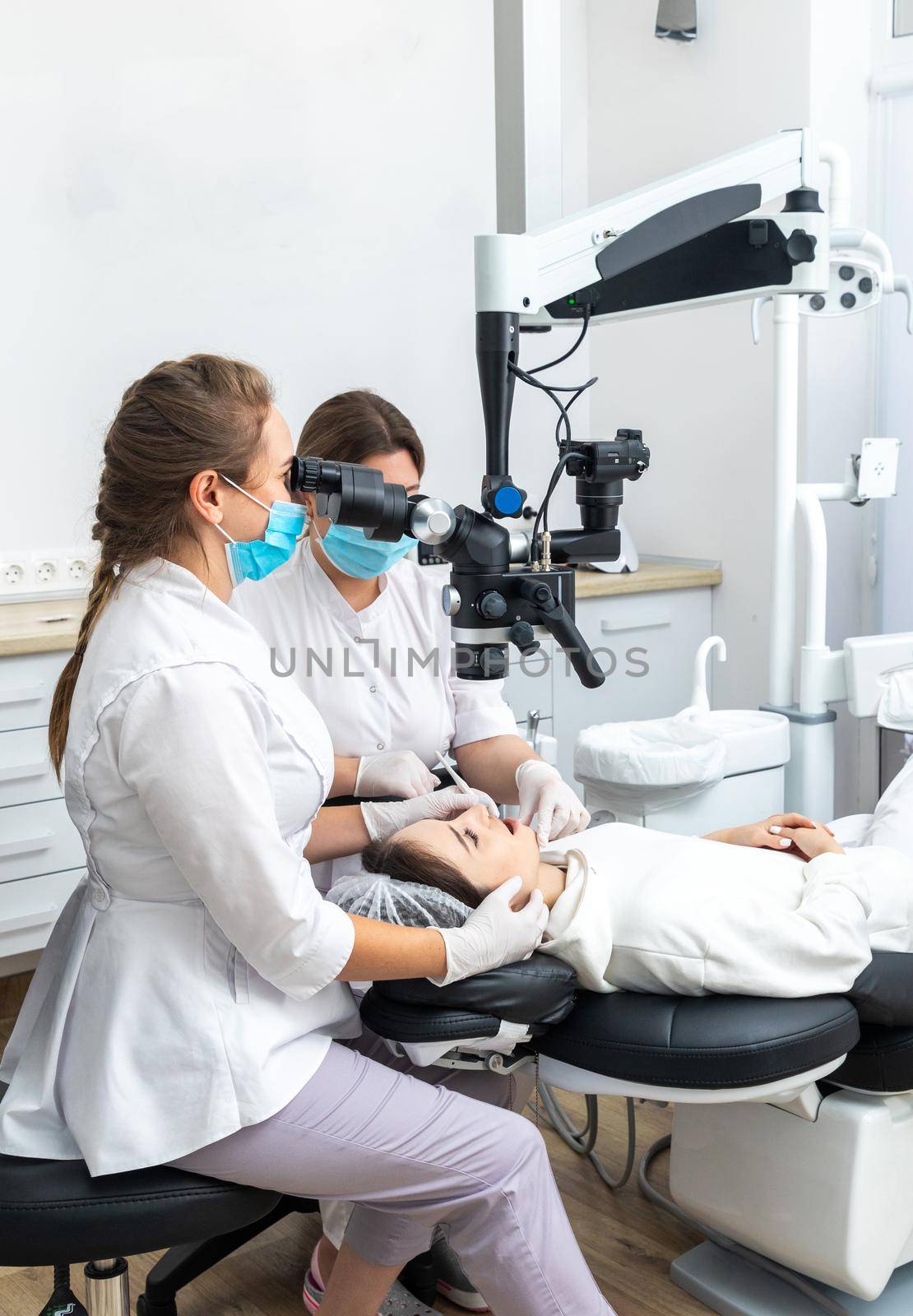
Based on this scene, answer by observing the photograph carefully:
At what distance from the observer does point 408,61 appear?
336 centimetres

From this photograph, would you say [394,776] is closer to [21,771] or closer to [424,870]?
[424,870]

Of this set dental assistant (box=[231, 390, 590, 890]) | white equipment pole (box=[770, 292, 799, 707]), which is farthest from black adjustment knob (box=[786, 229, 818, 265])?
white equipment pole (box=[770, 292, 799, 707])

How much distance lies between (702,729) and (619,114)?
2119mm

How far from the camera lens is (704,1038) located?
1.30 m

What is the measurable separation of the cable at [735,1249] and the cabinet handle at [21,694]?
4.69 ft

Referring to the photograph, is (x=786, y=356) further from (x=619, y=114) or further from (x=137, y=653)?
(x=137, y=653)

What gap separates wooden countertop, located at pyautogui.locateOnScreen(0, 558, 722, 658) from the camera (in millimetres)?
2396

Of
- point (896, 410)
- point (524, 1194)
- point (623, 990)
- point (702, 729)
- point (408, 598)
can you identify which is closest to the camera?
point (524, 1194)

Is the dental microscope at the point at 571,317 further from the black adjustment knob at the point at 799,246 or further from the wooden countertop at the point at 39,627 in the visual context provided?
the wooden countertop at the point at 39,627

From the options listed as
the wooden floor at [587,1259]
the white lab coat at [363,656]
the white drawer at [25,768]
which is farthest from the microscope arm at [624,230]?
the white drawer at [25,768]

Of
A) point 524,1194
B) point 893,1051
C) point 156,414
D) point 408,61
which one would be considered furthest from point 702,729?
point 408,61

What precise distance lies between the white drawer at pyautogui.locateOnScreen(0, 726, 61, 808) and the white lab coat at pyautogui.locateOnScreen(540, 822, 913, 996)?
4.24ft

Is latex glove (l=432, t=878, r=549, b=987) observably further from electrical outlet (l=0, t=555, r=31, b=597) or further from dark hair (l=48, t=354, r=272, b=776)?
electrical outlet (l=0, t=555, r=31, b=597)

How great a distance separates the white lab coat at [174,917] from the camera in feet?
3.80
